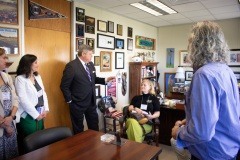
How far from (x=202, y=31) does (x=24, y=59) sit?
2.07m

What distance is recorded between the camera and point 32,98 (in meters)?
2.40

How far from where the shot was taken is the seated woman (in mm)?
2752

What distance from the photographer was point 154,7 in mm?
4016

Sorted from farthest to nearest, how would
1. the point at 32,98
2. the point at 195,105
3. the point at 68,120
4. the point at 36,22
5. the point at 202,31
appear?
the point at 68,120 < the point at 36,22 < the point at 32,98 < the point at 202,31 < the point at 195,105

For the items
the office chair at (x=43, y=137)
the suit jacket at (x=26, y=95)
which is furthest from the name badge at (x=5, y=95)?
the office chair at (x=43, y=137)

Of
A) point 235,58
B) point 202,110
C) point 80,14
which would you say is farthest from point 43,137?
point 235,58

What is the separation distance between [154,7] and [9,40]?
9.07 ft

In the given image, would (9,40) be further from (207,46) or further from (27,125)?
(207,46)

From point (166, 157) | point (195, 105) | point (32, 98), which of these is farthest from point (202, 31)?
point (166, 157)

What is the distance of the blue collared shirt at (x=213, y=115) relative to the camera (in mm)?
1095

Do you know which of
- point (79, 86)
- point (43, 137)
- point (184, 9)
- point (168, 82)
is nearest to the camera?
point (43, 137)

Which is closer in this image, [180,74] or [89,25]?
[89,25]

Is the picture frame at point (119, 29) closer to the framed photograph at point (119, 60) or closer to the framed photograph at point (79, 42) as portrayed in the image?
the framed photograph at point (119, 60)

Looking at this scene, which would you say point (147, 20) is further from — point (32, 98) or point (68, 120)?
point (32, 98)
